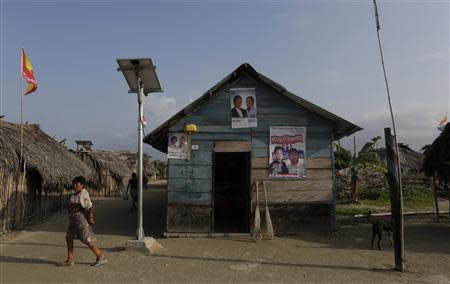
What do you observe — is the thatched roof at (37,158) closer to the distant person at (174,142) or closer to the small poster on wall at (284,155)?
the distant person at (174,142)

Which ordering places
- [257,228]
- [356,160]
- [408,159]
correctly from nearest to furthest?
[257,228] < [356,160] < [408,159]

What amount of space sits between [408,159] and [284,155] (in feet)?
68.8

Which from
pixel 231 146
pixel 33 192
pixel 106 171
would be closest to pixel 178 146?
pixel 231 146

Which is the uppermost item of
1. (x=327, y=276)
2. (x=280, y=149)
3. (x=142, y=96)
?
(x=142, y=96)

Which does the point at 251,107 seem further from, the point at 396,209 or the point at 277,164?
the point at 396,209

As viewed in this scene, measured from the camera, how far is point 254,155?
404 inches

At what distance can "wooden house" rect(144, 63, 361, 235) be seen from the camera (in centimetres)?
1010

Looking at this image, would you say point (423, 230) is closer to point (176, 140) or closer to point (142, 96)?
point (176, 140)

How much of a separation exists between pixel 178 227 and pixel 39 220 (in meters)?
5.74

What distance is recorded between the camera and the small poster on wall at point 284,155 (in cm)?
1026

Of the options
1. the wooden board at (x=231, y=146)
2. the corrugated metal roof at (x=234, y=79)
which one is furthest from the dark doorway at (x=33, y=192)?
the wooden board at (x=231, y=146)

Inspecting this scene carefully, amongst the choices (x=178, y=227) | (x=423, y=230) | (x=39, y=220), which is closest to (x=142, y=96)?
(x=178, y=227)

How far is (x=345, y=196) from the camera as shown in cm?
2192

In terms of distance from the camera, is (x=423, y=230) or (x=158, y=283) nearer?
(x=158, y=283)
